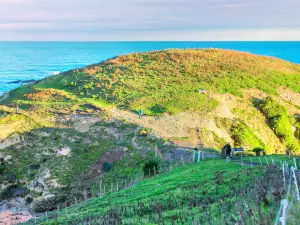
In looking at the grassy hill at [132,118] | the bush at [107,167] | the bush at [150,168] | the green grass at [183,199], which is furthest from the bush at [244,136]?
the green grass at [183,199]

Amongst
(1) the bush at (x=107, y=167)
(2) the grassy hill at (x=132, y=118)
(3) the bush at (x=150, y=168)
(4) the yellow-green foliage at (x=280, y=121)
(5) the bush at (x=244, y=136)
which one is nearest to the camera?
(3) the bush at (x=150, y=168)

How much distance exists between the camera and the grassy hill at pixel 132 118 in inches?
1586

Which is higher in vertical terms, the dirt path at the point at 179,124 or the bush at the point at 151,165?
the dirt path at the point at 179,124

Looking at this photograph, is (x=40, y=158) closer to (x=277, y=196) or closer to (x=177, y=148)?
(x=177, y=148)

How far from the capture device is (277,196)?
15828 mm

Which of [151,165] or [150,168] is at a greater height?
[151,165]

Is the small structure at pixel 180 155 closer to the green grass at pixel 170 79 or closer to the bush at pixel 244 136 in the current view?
the bush at pixel 244 136

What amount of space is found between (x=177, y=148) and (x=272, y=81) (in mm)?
29323

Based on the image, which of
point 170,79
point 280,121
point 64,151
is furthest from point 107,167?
point 170,79

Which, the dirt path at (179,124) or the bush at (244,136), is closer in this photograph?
the dirt path at (179,124)

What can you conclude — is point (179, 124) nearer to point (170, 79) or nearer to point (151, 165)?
point (151, 165)

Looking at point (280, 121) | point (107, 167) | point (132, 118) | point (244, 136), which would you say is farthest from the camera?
point (280, 121)

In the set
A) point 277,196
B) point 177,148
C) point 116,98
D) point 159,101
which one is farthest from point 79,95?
point 277,196

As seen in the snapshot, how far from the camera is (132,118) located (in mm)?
50656
